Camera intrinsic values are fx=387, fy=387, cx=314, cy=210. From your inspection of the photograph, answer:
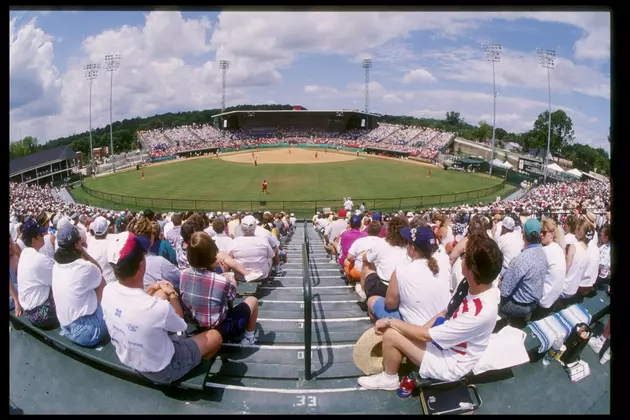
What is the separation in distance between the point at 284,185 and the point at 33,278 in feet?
113

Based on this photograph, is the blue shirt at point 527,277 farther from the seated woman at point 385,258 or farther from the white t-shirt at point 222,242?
the white t-shirt at point 222,242

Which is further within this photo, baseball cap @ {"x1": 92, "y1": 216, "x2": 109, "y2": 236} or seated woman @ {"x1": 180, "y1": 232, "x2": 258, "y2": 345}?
baseball cap @ {"x1": 92, "y1": 216, "x2": 109, "y2": 236}

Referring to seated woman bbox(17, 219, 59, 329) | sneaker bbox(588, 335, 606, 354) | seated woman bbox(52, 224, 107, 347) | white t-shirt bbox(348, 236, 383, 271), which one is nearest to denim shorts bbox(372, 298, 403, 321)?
white t-shirt bbox(348, 236, 383, 271)

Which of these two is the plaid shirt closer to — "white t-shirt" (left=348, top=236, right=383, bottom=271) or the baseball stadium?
the baseball stadium

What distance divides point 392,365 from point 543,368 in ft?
5.56

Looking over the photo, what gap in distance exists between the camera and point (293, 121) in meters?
90.1

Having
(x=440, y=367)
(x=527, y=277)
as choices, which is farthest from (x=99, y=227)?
(x=527, y=277)

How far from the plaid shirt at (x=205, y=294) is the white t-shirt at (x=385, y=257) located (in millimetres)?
2091

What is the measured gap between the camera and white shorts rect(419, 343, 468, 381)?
3418 millimetres

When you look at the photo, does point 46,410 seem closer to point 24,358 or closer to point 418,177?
point 24,358

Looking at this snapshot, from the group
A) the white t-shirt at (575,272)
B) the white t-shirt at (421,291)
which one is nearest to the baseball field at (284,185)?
the white t-shirt at (575,272)

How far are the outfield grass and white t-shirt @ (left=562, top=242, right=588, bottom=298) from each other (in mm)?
23801

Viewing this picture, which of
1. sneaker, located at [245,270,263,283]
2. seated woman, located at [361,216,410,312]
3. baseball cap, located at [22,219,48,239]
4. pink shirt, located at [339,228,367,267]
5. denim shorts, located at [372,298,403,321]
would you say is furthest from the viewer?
pink shirt, located at [339,228,367,267]

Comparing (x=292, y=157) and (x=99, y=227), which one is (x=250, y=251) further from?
(x=292, y=157)
